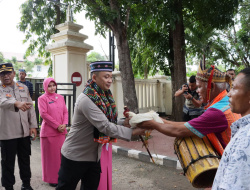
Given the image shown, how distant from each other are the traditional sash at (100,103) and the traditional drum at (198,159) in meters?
0.72

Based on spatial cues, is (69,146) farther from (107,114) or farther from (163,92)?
(163,92)

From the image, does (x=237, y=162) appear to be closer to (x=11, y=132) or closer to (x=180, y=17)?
(x=11, y=132)

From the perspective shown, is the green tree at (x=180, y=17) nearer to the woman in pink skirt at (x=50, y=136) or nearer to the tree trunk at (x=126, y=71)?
the tree trunk at (x=126, y=71)

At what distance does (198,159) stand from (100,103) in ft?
3.55

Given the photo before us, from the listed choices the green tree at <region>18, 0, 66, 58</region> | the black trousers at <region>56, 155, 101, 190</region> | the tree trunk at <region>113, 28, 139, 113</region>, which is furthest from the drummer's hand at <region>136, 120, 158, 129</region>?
the green tree at <region>18, 0, 66, 58</region>

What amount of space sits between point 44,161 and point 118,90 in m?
5.46

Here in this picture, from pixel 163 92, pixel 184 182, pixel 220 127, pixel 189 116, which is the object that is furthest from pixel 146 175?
pixel 163 92

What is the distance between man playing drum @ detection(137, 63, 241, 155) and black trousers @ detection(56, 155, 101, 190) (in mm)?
724

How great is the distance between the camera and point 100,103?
8.54 feet

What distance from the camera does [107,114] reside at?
268 centimetres

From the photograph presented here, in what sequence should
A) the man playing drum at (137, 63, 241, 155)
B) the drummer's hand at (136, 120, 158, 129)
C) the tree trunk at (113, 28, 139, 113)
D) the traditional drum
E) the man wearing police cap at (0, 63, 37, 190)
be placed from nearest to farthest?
the traditional drum < the man playing drum at (137, 63, 241, 155) < the drummer's hand at (136, 120, 158, 129) < the man wearing police cap at (0, 63, 37, 190) < the tree trunk at (113, 28, 139, 113)

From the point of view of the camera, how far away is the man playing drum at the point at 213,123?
88.4 inches

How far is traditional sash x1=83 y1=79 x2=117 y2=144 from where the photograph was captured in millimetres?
2564

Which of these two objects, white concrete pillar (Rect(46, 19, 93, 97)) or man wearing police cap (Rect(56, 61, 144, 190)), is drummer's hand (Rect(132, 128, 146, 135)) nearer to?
man wearing police cap (Rect(56, 61, 144, 190))
